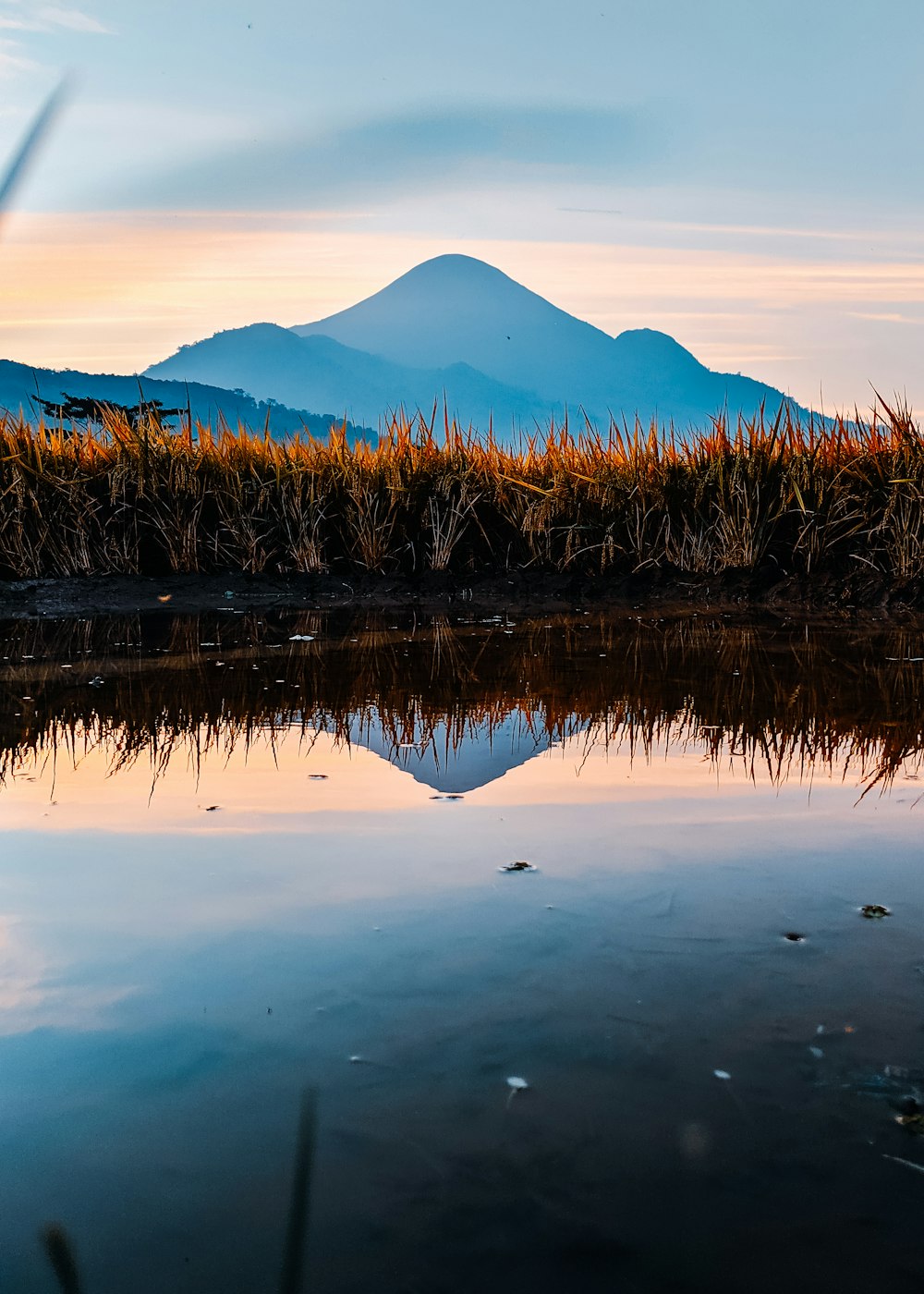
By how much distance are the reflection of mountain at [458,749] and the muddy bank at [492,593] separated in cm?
493

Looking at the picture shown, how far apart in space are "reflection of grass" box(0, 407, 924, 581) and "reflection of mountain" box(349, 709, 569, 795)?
616cm

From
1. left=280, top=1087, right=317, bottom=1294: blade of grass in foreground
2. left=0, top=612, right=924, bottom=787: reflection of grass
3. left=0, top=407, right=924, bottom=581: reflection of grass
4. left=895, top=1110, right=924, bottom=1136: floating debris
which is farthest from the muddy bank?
left=280, top=1087, right=317, bottom=1294: blade of grass in foreground

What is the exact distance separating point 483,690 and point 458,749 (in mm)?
1250

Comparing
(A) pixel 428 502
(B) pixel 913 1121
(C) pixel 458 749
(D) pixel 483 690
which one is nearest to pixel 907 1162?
(B) pixel 913 1121

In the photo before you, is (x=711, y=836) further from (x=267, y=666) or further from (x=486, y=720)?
(x=267, y=666)

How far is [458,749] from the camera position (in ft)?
15.2

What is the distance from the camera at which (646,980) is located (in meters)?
2.49

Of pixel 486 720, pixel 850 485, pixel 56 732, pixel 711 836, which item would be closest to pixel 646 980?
pixel 711 836

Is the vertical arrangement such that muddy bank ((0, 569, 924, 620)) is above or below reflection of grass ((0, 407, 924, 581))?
below

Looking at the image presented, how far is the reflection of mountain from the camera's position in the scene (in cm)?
422

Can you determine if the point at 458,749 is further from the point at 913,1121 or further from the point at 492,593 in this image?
the point at 492,593

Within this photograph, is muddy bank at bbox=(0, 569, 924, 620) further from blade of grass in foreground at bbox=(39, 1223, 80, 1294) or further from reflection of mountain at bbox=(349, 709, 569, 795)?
blade of grass in foreground at bbox=(39, 1223, 80, 1294)

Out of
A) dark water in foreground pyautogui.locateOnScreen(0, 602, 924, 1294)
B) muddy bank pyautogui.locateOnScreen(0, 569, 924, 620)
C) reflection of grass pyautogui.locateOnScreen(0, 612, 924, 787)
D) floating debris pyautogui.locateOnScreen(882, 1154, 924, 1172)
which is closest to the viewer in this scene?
dark water in foreground pyautogui.locateOnScreen(0, 602, 924, 1294)

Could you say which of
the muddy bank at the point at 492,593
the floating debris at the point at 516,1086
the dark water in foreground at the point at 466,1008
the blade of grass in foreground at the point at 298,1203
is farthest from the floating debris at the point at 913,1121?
the muddy bank at the point at 492,593
